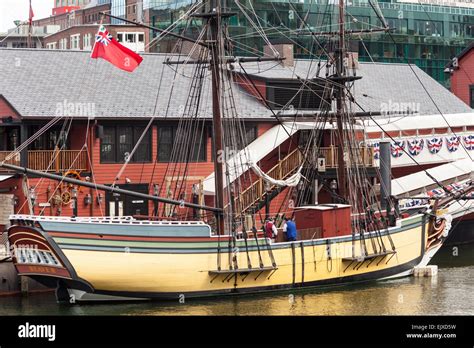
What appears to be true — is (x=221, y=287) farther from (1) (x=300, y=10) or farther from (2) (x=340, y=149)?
(1) (x=300, y=10)

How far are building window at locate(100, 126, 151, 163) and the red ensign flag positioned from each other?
10.7 metres

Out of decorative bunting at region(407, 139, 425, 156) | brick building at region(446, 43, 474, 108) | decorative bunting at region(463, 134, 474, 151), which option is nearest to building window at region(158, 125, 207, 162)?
decorative bunting at region(407, 139, 425, 156)

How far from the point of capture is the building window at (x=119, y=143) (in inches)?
2160

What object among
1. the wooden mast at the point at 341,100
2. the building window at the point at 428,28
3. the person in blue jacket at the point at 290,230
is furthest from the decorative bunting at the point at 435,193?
the building window at the point at 428,28

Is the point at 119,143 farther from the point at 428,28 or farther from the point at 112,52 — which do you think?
the point at 428,28

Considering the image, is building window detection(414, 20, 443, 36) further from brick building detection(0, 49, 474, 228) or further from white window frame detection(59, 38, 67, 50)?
brick building detection(0, 49, 474, 228)

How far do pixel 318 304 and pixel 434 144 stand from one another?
865 inches

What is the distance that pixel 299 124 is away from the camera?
59031 mm

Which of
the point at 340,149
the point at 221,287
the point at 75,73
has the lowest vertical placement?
the point at 221,287

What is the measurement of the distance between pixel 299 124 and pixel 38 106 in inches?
495

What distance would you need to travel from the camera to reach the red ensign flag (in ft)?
143

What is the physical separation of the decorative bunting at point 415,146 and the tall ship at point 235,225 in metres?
1.22
